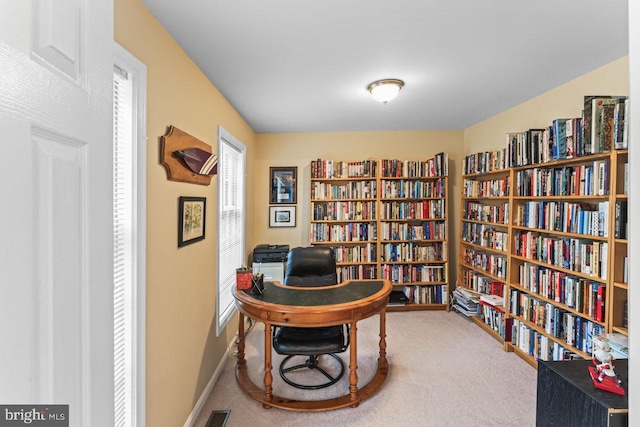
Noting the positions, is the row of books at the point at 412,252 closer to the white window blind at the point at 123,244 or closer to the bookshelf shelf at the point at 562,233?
the bookshelf shelf at the point at 562,233

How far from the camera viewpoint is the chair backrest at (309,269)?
267 cm

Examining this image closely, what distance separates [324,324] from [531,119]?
2865 millimetres

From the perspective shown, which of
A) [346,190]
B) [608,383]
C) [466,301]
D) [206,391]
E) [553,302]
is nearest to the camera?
[608,383]

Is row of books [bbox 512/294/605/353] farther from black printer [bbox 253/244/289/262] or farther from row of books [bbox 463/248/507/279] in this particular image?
black printer [bbox 253/244/289/262]

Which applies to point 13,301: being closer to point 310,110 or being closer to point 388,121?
point 310,110

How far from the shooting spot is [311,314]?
6.38 ft

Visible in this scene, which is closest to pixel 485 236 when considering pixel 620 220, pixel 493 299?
pixel 493 299

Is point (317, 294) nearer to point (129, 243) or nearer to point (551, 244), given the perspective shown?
point (129, 243)

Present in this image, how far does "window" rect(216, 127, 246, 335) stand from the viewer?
2684 mm

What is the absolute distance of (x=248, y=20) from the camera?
1579mm

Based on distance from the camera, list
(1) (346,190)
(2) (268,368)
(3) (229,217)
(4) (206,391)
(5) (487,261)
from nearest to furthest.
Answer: (2) (268,368) < (4) (206,391) < (3) (229,217) < (5) (487,261) < (1) (346,190)

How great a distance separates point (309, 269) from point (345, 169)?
1774 millimetres

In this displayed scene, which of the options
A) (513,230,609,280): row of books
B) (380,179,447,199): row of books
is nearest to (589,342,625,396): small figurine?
(513,230,609,280): row of books

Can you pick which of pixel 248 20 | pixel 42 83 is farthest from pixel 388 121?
pixel 42 83
